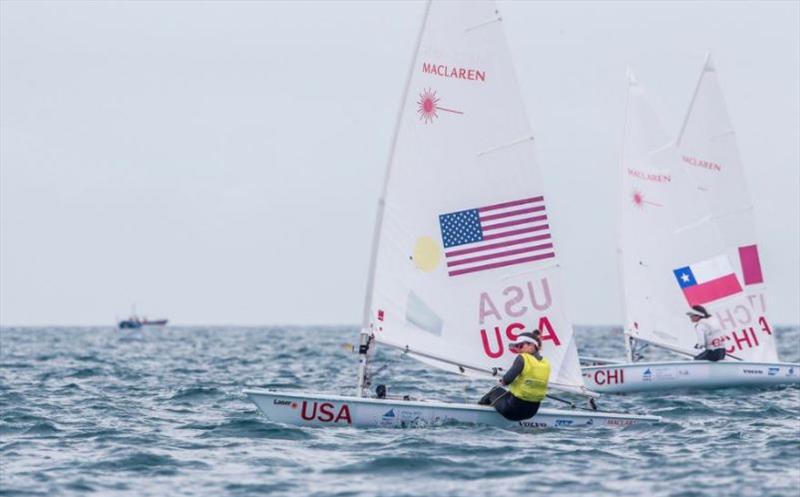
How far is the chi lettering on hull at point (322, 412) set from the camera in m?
17.4

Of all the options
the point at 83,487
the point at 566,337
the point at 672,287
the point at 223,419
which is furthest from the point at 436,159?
the point at 672,287

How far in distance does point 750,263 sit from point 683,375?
5676 millimetres

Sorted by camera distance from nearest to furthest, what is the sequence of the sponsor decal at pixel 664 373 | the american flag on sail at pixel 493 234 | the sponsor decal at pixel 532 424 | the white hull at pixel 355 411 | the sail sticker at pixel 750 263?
1. the white hull at pixel 355 411
2. the sponsor decal at pixel 532 424
3. the american flag on sail at pixel 493 234
4. the sponsor decal at pixel 664 373
5. the sail sticker at pixel 750 263

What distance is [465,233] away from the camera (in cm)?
1830

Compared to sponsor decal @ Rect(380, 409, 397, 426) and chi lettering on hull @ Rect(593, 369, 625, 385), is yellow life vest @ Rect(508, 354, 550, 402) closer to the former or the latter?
sponsor decal @ Rect(380, 409, 397, 426)

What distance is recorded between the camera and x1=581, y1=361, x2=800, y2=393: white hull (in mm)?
26906

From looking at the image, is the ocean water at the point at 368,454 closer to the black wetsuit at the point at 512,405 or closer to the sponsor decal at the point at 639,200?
the black wetsuit at the point at 512,405

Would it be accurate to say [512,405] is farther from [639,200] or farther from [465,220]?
[639,200]

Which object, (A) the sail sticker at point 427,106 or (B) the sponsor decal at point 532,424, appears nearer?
(B) the sponsor decal at point 532,424

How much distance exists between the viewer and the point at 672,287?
98.9 feet

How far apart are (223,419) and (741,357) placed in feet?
49.4

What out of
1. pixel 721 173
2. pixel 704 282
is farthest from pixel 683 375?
pixel 721 173

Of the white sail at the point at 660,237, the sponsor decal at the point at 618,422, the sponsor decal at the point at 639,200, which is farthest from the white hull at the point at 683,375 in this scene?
the sponsor decal at the point at 618,422

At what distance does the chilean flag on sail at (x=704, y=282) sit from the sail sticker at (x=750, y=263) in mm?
1939
